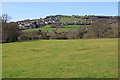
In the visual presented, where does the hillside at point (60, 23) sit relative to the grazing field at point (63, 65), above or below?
above

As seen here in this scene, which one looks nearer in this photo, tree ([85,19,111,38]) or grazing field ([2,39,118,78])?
grazing field ([2,39,118,78])

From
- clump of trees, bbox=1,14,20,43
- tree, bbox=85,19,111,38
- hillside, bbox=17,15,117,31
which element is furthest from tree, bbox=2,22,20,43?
hillside, bbox=17,15,117,31

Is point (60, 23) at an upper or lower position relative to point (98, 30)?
upper

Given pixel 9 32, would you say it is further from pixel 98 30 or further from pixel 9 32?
pixel 98 30

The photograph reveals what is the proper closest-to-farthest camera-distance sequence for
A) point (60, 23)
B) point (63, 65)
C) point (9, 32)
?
point (63, 65)
point (9, 32)
point (60, 23)

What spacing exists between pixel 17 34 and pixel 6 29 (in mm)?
Answer: 3853

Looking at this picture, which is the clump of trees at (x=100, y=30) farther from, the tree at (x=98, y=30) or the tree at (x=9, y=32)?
the tree at (x=9, y=32)

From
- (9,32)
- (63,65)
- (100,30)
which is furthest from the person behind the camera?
(100,30)

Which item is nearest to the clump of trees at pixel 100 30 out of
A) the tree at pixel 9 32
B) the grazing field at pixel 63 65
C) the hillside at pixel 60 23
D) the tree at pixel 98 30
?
the tree at pixel 98 30

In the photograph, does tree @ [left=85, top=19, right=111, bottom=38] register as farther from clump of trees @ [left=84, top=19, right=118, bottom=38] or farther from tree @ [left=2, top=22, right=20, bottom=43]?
tree @ [left=2, top=22, right=20, bottom=43]

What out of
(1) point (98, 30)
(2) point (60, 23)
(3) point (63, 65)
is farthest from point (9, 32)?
(2) point (60, 23)

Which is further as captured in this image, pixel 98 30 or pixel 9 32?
pixel 98 30

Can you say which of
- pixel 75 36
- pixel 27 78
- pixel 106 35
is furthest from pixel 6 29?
pixel 27 78

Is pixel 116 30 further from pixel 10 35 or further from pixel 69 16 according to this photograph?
pixel 69 16
